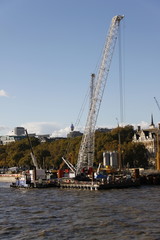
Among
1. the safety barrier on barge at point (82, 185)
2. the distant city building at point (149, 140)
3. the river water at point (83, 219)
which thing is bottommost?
the river water at point (83, 219)

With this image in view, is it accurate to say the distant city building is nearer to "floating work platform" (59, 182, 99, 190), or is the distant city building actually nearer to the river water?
"floating work platform" (59, 182, 99, 190)

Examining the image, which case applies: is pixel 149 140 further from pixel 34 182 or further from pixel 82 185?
pixel 82 185

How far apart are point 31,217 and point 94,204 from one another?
13056 millimetres

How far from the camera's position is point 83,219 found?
4872 cm

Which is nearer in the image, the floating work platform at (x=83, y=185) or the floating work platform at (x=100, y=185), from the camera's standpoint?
the floating work platform at (x=100, y=185)

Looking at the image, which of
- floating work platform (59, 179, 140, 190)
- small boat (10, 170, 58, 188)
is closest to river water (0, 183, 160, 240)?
floating work platform (59, 179, 140, 190)

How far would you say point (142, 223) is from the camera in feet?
148

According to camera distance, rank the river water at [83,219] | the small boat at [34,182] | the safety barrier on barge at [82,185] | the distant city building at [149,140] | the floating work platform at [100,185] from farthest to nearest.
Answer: the distant city building at [149,140] → the small boat at [34,182] → the safety barrier on barge at [82,185] → the floating work platform at [100,185] → the river water at [83,219]

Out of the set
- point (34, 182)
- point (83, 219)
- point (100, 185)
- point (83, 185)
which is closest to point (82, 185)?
point (83, 185)

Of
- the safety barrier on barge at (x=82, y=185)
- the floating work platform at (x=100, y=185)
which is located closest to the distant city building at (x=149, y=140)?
the safety barrier on barge at (x=82, y=185)

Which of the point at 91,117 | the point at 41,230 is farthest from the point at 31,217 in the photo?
the point at 91,117

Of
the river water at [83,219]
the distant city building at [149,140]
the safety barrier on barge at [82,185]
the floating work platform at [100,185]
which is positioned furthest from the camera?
the distant city building at [149,140]

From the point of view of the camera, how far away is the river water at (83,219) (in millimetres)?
40781

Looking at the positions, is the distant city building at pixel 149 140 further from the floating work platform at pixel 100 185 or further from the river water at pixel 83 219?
the river water at pixel 83 219
